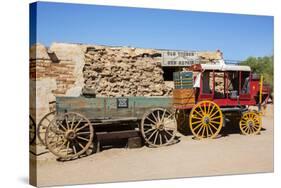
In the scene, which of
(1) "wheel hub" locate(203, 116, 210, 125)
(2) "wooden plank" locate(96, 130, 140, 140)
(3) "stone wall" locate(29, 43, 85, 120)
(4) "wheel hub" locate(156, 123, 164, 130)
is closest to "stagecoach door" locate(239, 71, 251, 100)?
(1) "wheel hub" locate(203, 116, 210, 125)

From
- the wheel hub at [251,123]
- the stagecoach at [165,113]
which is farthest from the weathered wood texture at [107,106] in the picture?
the wheel hub at [251,123]

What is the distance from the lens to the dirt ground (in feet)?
34.7

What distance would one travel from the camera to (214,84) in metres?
12.6

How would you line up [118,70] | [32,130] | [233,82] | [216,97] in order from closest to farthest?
[32,130]
[118,70]
[216,97]
[233,82]

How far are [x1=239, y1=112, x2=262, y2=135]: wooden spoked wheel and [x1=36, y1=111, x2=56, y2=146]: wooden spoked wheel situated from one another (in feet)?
15.9

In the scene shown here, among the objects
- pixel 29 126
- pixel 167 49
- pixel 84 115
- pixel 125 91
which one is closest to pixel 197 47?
pixel 167 49

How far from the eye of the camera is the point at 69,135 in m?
10.9

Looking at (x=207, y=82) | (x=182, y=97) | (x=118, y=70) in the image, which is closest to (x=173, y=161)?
(x=182, y=97)

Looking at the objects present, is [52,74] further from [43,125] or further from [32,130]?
[32,130]

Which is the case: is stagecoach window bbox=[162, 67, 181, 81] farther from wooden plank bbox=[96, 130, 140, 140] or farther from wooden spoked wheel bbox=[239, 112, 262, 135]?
wooden spoked wheel bbox=[239, 112, 262, 135]

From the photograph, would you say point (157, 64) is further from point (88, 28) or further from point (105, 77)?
point (88, 28)

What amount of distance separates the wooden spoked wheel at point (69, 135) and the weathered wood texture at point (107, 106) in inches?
6.2

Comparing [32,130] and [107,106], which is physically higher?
[107,106]

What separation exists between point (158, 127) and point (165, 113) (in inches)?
14.7
